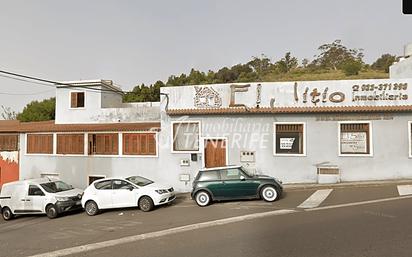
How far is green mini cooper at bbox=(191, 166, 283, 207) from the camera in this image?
1407 centimetres

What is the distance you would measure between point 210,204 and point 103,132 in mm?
9544

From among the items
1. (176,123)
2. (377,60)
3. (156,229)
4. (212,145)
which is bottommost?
(156,229)

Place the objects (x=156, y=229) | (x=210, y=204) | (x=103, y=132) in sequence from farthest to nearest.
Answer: (x=103, y=132) → (x=210, y=204) → (x=156, y=229)

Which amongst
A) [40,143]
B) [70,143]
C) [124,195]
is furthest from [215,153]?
[40,143]

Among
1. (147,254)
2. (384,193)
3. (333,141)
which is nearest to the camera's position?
(147,254)

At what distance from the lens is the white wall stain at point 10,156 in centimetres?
2404

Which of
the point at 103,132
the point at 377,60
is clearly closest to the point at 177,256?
the point at 103,132

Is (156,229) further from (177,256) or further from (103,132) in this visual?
(103,132)

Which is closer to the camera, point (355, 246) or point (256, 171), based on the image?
point (355, 246)

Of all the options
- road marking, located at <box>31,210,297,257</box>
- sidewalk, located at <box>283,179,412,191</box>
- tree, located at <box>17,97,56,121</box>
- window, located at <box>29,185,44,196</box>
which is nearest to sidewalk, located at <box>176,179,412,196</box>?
sidewalk, located at <box>283,179,412,191</box>

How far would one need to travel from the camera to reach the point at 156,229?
35.8ft

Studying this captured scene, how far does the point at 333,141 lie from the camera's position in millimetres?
17000

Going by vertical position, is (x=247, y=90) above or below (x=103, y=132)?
above

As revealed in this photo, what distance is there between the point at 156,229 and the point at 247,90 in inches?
367
